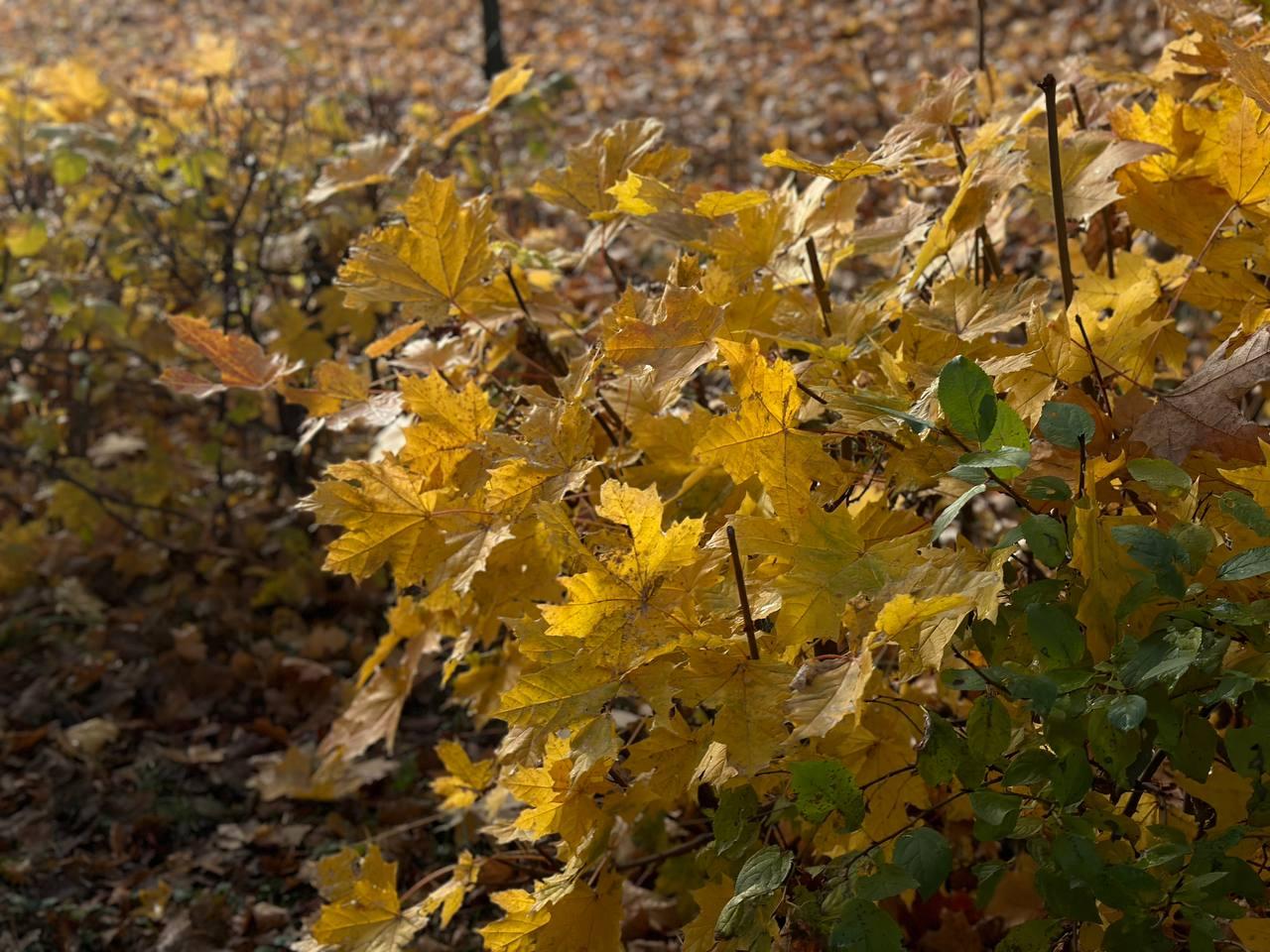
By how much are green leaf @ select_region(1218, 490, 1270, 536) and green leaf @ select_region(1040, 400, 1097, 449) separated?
127 mm

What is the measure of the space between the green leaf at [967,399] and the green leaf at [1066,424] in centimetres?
8

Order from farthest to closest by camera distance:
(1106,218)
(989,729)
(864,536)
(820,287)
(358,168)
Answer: (358,168), (1106,218), (820,287), (864,536), (989,729)

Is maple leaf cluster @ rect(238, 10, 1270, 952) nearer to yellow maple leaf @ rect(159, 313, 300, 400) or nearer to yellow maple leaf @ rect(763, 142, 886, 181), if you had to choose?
yellow maple leaf @ rect(763, 142, 886, 181)

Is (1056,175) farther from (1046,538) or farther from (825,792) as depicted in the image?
(825,792)

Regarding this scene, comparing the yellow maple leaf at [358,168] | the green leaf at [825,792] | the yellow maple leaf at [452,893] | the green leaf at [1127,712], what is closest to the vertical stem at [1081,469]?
the green leaf at [1127,712]

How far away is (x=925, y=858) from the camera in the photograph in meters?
1.00

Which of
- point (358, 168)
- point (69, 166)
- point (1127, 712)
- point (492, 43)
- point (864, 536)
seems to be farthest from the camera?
point (492, 43)

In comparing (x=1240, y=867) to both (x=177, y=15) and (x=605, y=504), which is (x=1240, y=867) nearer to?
(x=605, y=504)

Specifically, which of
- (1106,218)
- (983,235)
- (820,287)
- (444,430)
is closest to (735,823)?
(444,430)

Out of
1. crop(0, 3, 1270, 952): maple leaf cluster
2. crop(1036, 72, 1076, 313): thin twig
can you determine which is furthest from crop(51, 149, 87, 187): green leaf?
crop(1036, 72, 1076, 313): thin twig

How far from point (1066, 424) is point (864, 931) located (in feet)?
1.55

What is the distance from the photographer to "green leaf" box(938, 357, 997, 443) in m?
1.02

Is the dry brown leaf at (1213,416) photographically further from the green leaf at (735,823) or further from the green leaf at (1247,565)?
the green leaf at (735,823)

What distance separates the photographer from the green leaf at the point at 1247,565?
966mm
